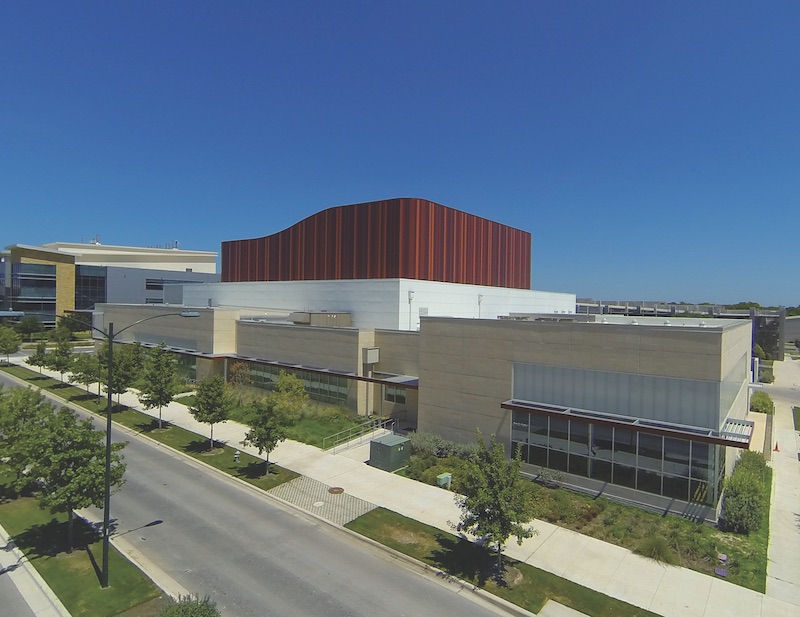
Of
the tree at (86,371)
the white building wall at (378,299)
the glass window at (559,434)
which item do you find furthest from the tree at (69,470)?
the white building wall at (378,299)

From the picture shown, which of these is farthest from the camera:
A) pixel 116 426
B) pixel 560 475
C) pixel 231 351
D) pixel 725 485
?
pixel 231 351

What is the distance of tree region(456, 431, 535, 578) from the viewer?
15641 millimetres

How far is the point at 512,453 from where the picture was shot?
2648cm

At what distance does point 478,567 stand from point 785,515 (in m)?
15.5

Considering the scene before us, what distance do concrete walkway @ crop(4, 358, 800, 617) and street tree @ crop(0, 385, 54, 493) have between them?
35.4ft

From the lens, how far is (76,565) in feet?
53.8

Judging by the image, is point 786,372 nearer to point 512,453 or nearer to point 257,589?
point 512,453

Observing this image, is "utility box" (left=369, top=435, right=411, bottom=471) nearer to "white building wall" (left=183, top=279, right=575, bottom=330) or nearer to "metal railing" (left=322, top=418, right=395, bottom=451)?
"metal railing" (left=322, top=418, right=395, bottom=451)

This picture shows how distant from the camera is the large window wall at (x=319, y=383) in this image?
127 feet

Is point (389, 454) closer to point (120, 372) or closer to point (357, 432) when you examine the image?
point (357, 432)

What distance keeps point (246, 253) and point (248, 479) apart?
41.3 meters

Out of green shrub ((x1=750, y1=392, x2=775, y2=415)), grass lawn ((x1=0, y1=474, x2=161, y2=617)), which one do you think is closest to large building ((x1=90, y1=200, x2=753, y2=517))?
green shrub ((x1=750, y1=392, x2=775, y2=415))

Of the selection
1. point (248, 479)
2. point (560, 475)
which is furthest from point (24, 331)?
point (560, 475)

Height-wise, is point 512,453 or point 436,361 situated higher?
point 436,361
